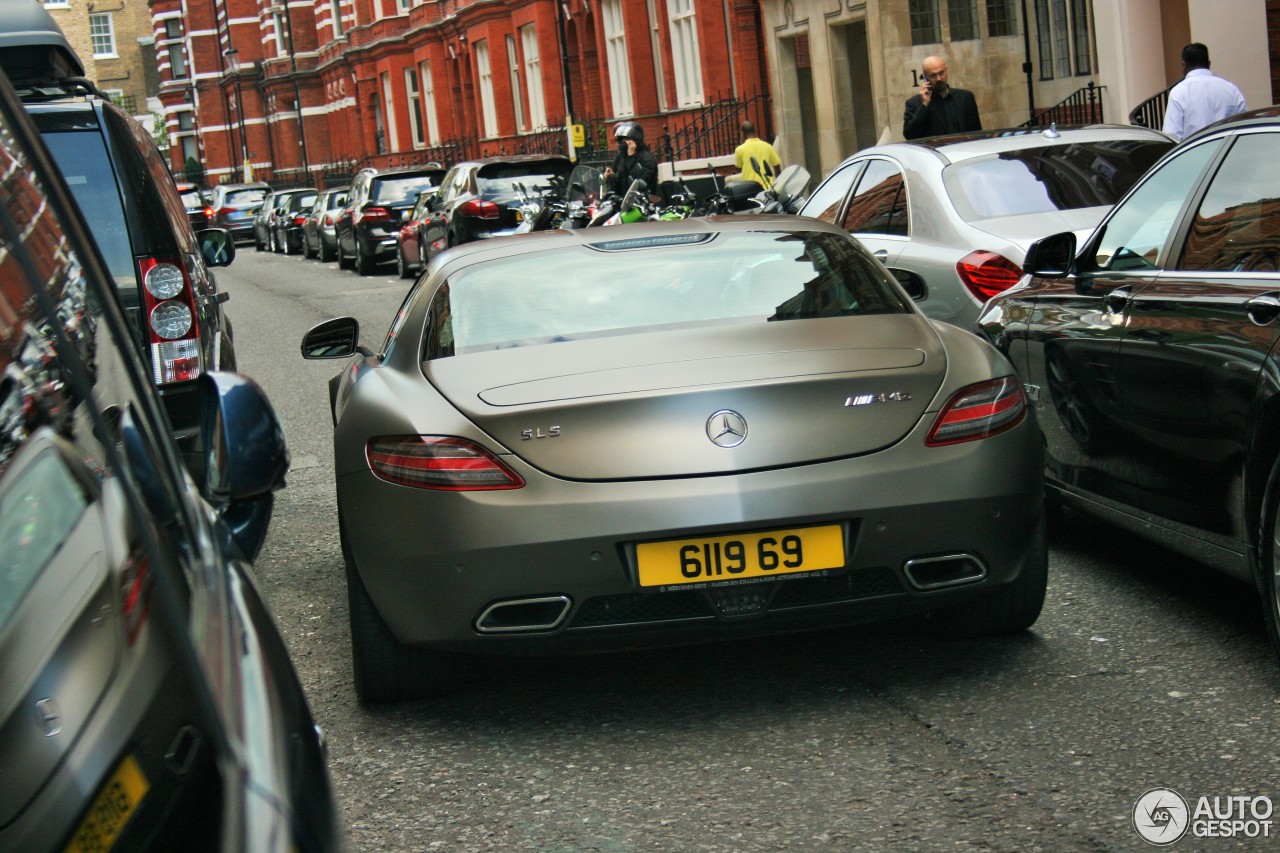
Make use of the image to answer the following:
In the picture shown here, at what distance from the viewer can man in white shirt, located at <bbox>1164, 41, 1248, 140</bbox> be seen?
12.7 meters

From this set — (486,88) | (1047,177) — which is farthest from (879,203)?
(486,88)

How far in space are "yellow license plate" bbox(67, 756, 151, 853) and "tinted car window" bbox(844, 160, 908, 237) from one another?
7940mm

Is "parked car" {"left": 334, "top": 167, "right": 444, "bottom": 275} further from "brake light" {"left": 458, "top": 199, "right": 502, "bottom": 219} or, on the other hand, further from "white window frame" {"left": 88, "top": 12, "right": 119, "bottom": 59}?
"white window frame" {"left": 88, "top": 12, "right": 119, "bottom": 59}

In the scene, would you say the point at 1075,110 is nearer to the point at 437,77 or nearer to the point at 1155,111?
the point at 1155,111

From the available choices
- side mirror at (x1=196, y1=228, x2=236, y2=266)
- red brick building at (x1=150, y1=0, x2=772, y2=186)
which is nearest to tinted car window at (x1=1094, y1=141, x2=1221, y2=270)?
side mirror at (x1=196, y1=228, x2=236, y2=266)

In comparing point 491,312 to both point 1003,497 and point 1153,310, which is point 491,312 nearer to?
point 1003,497

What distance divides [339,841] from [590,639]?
7.83 feet

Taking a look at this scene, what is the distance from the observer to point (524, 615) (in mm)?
4312

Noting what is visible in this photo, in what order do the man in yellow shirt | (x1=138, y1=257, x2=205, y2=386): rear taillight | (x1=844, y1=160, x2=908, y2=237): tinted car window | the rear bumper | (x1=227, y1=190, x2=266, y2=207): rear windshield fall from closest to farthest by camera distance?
1. the rear bumper
2. (x1=138, y1=257, x2=205, y2=386): rear taillight
3. (x1=844, y1=160, x2=908, y2=237): tinted car window
4. the man in yellow shirt
5. (x1=227, y1=190, x2=266, y2=207): rear windshield

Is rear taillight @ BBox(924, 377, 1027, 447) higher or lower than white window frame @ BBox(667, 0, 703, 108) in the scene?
lower

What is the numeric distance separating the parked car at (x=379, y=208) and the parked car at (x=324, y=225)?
7.22ft

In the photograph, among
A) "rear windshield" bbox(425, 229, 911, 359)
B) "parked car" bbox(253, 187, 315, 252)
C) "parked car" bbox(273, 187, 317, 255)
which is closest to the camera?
"rear windshield" bbox(425, 229, 911, 359)

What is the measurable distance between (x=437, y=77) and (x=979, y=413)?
5706cm

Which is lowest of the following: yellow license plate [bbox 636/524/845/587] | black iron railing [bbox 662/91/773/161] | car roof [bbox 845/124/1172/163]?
yellow license plate [bbox 636/524/845/587]
